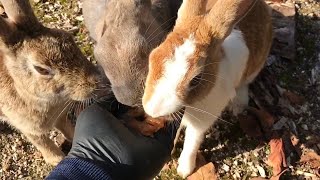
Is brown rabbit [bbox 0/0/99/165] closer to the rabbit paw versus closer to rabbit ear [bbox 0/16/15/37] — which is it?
rabbit ear [bbox 0/16/15/37]

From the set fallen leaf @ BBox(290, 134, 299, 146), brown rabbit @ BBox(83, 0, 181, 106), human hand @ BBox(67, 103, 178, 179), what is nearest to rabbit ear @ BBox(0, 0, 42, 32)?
brown rabbit @ BBox(83, 0, 181, 106)

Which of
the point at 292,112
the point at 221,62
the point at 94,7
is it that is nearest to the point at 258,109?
the point at 292,112

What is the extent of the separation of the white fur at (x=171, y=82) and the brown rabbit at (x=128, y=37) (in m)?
0.51

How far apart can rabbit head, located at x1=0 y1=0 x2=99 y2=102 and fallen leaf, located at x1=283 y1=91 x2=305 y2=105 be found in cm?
207

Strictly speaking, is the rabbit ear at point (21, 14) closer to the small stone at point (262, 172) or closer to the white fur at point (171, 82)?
the white fur at point (171, 82)

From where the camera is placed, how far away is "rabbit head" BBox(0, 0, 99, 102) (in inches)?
145

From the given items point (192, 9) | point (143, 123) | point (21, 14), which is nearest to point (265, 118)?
point (143, 123)

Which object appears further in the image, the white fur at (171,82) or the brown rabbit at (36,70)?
the brown rabbit at (36,70)

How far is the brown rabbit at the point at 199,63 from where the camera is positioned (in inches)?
128

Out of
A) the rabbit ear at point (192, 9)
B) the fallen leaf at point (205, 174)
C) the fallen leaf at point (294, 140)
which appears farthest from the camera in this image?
the fallen leaf at point (294, 140)

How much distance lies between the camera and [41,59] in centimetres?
367

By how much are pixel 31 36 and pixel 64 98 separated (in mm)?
551

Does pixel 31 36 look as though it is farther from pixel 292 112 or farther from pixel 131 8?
pixel 292 112

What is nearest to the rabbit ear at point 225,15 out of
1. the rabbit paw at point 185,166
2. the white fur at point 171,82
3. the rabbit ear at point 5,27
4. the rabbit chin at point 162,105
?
the white fur at point 171,82
